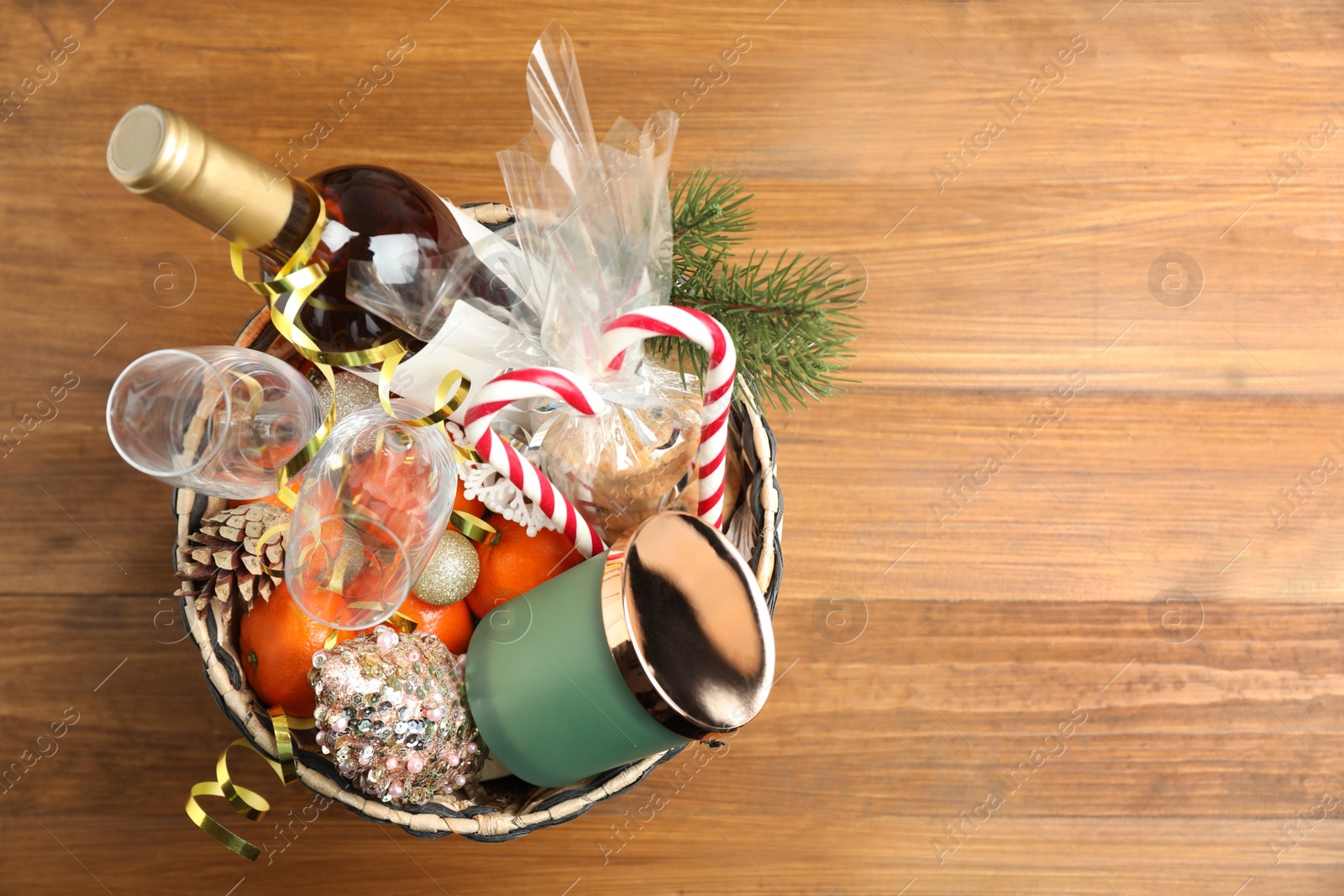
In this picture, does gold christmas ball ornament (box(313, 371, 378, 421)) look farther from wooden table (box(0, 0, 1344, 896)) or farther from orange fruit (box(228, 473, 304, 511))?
wooden table (box(0, 0, 1344, 896))

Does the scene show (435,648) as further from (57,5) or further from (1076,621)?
(57,5)

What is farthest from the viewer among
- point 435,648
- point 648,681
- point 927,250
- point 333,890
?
point 927,250

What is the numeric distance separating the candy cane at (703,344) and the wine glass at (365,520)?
0.50 ft

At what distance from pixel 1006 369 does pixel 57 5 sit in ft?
3.76

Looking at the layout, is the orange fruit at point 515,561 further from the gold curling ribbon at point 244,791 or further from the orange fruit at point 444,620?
the gold curling ribbon at point 244,791

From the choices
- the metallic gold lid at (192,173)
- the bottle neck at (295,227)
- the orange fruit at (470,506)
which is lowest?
the orange fruit at (470,506)

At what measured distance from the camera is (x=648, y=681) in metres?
0.59

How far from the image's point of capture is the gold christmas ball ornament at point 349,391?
0.76m

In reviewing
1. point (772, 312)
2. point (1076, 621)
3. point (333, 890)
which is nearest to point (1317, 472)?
point (1076, 621)

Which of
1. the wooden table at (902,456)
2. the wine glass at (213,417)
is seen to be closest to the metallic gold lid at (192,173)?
the wine glass at (213,417)

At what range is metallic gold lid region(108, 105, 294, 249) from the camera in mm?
475

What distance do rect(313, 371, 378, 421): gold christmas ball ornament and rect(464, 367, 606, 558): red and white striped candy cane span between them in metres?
0.14

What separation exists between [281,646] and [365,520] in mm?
164

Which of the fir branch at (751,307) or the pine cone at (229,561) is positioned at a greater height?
the fir branch at (751,307)
